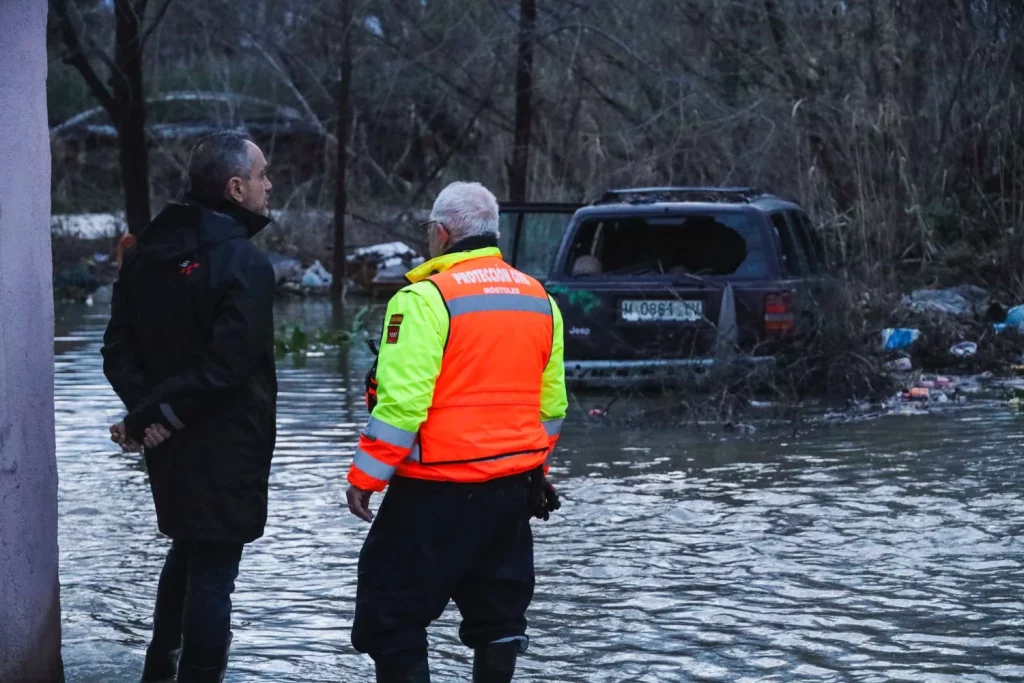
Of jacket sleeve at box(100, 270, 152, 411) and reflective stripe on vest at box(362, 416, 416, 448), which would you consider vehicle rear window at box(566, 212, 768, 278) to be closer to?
jacket sleeve at box(100, 270, 152, 411)

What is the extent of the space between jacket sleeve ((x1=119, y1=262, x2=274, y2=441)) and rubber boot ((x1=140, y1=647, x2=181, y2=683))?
0.85 meters

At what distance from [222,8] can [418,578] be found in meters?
20.8

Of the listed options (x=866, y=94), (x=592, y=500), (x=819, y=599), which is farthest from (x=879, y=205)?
(x=819, y=599)

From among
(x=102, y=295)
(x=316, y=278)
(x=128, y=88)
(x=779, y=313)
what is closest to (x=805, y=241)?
(x=779, y=313)

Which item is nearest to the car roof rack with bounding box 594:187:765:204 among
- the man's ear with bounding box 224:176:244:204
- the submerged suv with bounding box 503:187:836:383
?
the submerged suv with bounding box 503:187:836:383

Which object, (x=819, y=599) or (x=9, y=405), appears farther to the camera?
(x=819, y=599)

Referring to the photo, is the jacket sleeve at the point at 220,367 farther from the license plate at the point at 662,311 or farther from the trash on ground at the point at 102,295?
the trash on ground at the point at 102,295

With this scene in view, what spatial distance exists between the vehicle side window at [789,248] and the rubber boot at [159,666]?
27.7 feet

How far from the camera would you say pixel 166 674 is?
5.46 metres

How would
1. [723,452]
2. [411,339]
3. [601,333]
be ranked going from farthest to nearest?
[601,333] < [723,452] < [411,339]

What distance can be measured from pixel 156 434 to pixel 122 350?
350mm

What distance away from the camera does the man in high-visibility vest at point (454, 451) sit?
15.1 feet

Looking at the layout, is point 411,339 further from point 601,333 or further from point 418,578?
point 601,333

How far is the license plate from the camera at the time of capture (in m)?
12.8
